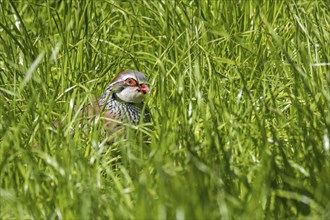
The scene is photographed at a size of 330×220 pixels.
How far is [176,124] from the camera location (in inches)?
188

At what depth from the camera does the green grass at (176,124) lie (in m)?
3.96

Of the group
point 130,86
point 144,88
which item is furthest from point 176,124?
point 130,86

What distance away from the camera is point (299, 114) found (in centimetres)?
462

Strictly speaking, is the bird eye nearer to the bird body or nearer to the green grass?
the bird body

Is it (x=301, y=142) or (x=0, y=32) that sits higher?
(x=0, y=32)

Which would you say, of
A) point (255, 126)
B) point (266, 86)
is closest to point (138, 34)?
point (266, 86)

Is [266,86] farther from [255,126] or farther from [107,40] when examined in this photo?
[107,40]

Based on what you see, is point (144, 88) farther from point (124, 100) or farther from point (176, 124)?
point (176, 124)

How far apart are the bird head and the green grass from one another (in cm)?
10

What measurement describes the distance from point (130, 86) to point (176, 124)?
1.89 meters

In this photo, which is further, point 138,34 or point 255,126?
point 138,34

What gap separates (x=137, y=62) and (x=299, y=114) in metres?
2.19

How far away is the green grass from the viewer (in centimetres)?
396

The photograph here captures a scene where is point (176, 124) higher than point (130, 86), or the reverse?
point (130, 86)
